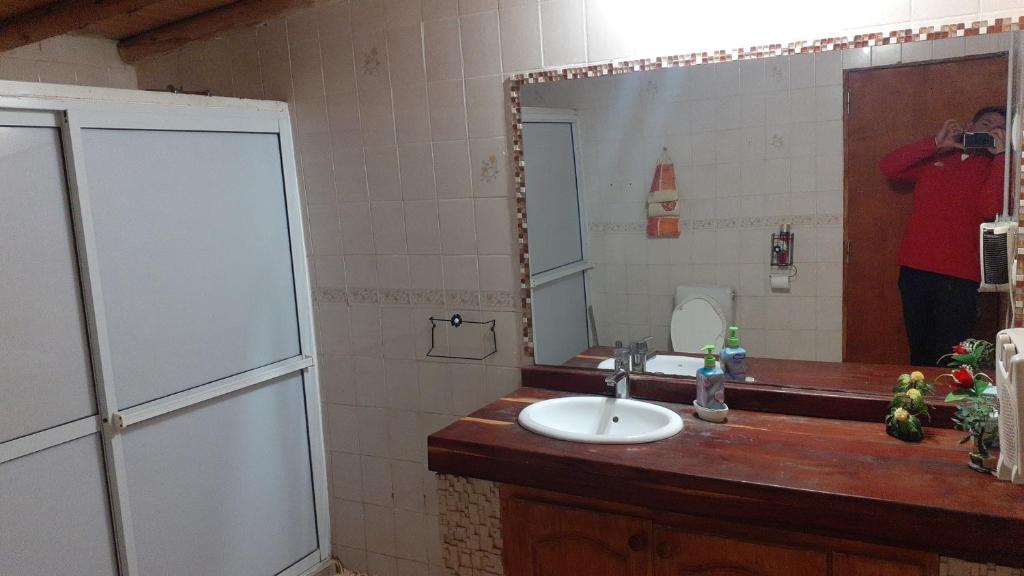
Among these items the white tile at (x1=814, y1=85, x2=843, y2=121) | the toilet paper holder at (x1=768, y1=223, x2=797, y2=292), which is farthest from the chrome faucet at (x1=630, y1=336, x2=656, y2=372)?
the white tile at (x1=814, y1=85, x2=843, y2=121)

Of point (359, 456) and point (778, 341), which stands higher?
point (778, 341)

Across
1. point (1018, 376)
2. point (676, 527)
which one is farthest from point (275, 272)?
point (1018, 376)

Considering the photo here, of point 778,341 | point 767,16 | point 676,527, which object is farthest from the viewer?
point 778,341

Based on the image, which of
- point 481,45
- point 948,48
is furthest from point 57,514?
point 948,48

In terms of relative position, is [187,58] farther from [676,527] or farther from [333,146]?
[676,527]

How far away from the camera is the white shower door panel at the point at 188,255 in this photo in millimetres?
2014

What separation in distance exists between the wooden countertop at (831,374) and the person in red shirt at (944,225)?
62mm

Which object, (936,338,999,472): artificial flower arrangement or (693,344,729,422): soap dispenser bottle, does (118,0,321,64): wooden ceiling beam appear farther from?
(936,338,999,472): artificial flower arrangement

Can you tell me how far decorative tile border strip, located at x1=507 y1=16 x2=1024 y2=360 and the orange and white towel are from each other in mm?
257

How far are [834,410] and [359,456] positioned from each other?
1.65m

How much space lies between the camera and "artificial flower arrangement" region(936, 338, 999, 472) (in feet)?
4.84

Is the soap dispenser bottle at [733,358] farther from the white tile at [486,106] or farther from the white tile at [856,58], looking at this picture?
the white tile at [486,106]

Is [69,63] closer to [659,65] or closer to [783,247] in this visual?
[659,65]

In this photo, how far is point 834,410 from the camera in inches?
72.1
